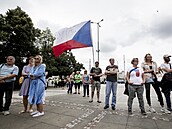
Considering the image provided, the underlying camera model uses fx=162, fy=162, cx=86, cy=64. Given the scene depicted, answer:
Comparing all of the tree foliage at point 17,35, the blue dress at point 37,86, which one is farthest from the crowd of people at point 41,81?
the tree foliage at point 17,35

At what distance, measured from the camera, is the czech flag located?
233 inches

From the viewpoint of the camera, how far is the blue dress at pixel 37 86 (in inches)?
174

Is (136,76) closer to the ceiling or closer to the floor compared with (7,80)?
closer to the ceiling

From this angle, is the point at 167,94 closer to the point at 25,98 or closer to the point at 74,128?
the point at 74,128

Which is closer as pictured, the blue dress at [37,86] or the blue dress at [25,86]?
the blue dress at [37,86]

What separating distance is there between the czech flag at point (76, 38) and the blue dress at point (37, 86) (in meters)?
1.91

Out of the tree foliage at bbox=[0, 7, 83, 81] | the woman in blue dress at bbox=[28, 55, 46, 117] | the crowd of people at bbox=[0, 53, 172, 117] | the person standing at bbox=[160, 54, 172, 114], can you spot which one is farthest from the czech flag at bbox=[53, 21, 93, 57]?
the tree foliage at bbox=[0, 7, 83, 81]

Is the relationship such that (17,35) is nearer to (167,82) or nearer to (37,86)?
(37,86)

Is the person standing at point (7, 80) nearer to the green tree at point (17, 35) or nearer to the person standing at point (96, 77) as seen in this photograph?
the person standing at point (96, 77)

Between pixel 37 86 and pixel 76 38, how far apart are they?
2.44m

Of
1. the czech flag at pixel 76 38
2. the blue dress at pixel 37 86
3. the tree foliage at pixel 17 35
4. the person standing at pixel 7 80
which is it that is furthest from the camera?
the tree foliage at pixel 17 35

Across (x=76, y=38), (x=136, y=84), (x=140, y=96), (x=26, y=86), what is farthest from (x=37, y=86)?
(x=140, y=96)

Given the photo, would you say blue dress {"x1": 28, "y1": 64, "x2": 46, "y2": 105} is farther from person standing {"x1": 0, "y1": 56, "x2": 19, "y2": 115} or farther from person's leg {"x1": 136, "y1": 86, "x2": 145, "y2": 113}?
person's leg {"x1": 136, "y1": 86, "x2": 145, "y2": 113}

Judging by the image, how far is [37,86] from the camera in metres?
4.49
